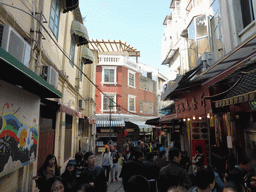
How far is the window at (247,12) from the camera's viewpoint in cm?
622

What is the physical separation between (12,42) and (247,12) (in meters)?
7.57

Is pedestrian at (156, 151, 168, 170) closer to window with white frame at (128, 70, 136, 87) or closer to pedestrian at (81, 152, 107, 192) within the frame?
pedestrian at (81, 152, 107, 192)

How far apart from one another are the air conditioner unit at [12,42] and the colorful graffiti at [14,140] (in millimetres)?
1203

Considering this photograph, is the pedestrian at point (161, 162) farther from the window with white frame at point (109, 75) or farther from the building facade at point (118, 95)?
the window with white frame at point (109, 75)

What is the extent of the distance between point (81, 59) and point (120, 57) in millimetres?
11179

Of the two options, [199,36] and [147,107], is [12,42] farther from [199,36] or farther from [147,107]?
[147,107]

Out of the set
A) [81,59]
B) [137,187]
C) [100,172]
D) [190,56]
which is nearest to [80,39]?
[81,59]

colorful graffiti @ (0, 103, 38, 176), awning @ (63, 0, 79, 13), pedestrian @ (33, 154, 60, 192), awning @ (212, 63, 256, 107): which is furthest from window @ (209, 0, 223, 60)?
colorful graffiti @ (0, 103, 38, 176)

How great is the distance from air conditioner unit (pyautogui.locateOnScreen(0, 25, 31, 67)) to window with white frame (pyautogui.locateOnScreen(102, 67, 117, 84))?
20.0 metres

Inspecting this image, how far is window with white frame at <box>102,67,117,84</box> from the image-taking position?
24531 mm

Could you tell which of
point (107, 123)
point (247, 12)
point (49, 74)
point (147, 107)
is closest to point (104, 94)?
point (49, 74)

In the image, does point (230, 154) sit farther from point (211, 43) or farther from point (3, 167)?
point (3, 167)

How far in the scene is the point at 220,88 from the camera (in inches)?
255

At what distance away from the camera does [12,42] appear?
396 cm
